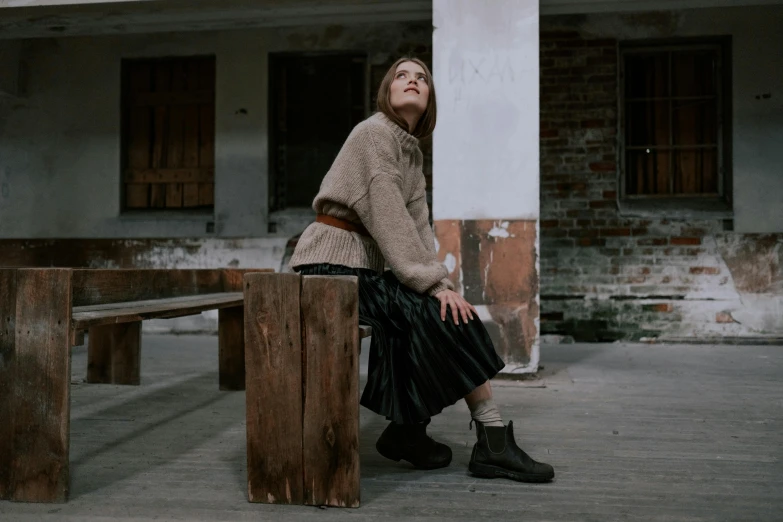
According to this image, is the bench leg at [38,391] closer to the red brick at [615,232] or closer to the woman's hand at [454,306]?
the woman's hand at [454,306]

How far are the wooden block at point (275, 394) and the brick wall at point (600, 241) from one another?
4.72 meters

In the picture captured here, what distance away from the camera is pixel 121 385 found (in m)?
4.00

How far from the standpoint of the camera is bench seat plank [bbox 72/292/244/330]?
2031 mm

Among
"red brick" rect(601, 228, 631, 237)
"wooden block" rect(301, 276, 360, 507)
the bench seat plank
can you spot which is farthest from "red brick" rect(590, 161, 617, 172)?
"wooden block" rect(301, 276, 360, 507)

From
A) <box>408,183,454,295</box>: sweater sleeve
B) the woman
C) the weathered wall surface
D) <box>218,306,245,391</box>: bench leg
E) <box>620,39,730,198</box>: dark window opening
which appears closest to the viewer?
the woman

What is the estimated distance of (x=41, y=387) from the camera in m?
2.01

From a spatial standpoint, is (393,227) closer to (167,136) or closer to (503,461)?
(503,461)

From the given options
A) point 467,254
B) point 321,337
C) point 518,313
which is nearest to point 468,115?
point 467,254

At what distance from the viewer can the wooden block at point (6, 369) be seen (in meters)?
2.02

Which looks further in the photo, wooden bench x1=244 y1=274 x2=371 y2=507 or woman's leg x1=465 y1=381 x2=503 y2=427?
woman's leg x1=465 y1=381 x2=503 y2=427

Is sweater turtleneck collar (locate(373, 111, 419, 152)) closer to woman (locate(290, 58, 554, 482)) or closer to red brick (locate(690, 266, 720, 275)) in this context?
woman (locate(290, 58, 554, 482))

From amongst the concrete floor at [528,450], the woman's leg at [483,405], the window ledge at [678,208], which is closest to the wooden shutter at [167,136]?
the concrete floor at [528,450]

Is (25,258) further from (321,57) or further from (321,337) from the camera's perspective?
(321,337)

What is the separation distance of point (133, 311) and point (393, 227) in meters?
0.90
